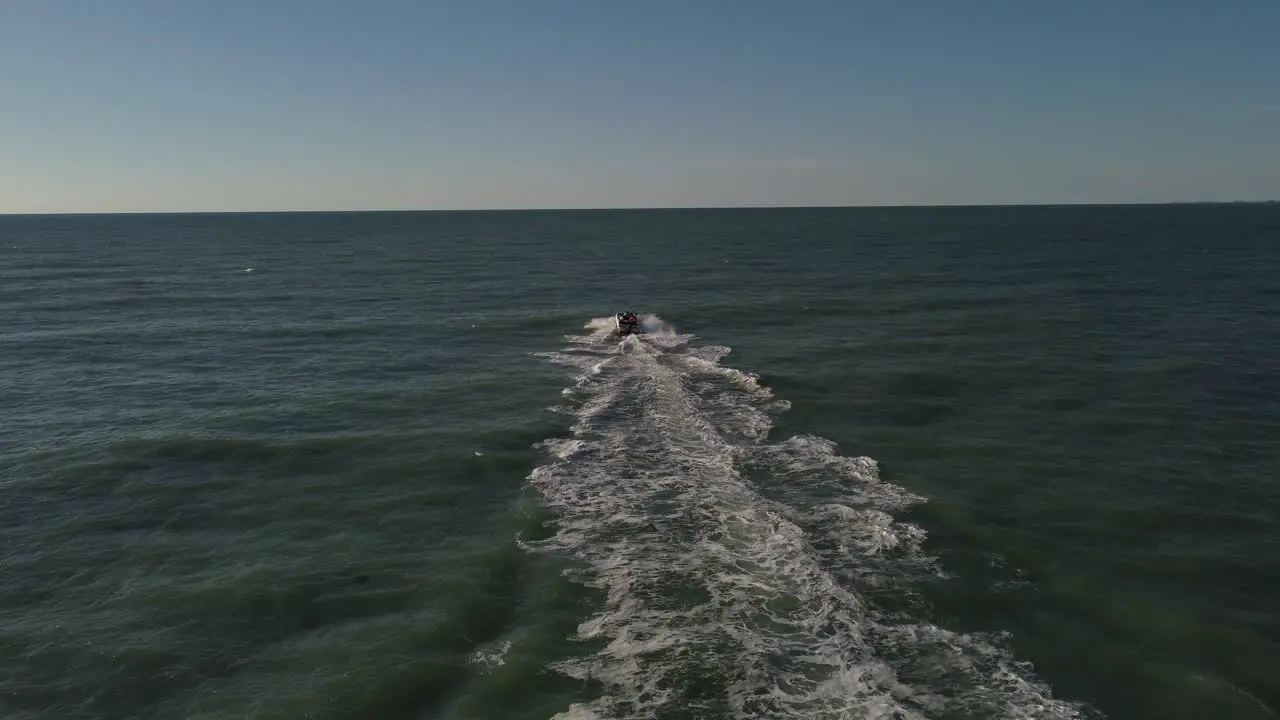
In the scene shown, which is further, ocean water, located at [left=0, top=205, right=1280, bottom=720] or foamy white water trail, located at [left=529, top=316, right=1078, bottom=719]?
ocean water, located at [left=0, top=205, right=1280, bottom=720]

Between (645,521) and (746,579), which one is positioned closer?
(746,579)

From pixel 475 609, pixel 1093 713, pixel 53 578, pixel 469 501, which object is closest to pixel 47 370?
pixel 53 578

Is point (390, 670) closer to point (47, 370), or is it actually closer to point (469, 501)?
point (469, 501)

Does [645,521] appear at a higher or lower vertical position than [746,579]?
higher
